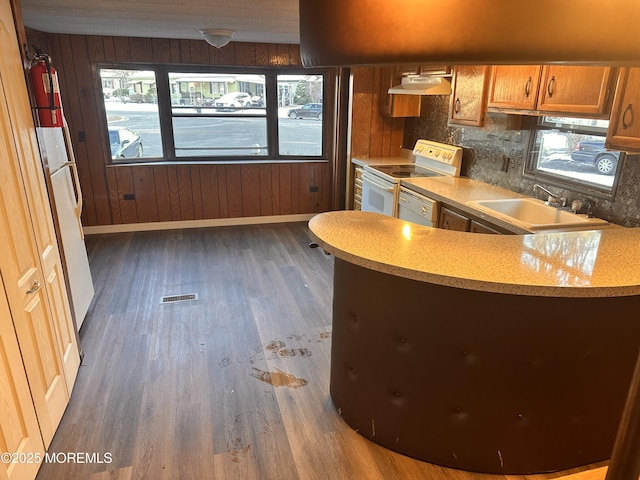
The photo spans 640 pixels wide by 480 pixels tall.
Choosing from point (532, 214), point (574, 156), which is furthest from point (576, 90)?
point (532, 214)

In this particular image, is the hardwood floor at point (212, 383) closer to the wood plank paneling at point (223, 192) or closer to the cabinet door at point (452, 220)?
the cabinet door at point (452, 220)

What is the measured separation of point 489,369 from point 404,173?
2.81 meters

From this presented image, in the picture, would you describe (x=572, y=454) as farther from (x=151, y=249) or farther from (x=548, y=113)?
(x=151, y=249)

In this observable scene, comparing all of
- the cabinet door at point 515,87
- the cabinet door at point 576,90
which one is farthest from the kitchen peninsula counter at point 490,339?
the cabinet door at point 515,87

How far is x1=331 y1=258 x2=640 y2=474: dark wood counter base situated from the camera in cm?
176

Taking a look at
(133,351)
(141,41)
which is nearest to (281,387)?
(133,351)

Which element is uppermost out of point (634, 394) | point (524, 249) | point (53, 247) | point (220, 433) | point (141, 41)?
point (141, 41)

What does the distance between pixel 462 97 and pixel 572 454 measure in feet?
8.92

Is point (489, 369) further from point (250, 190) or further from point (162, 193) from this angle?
point (162, 193)

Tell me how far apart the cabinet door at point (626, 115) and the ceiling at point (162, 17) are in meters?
1.88

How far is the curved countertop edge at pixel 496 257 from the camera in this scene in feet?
5.10

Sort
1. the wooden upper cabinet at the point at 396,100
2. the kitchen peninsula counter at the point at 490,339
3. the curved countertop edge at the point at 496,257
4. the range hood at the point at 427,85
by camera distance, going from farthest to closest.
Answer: the wooden upper cabinet at the point at 396,100, the range hood at the point at 427,85, the kitchen peninsula counter at the point at 490,339, the curved countertop edge at the point at 496,257

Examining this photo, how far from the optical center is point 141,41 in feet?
16.0

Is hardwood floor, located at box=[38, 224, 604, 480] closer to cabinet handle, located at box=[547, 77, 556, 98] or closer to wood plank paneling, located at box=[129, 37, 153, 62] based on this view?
cabinet handle, located at box=[547, 77, 556, 98]
